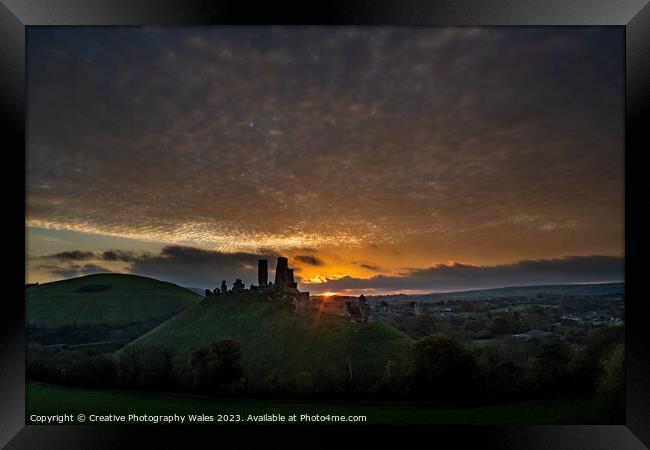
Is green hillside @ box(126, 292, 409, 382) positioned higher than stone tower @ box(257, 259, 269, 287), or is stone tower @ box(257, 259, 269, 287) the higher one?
stone tower @ box(257, 259, 269, 287)

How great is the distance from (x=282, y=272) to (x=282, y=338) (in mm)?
6663

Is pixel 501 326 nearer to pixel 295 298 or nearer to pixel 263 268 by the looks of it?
pixel 263 268

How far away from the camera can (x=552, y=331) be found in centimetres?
868

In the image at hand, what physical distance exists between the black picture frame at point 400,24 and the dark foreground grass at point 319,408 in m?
0.30

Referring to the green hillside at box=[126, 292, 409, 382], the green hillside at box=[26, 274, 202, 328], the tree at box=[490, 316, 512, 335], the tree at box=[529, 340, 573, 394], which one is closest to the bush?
the tree at box=[529, 340, 573, 394]

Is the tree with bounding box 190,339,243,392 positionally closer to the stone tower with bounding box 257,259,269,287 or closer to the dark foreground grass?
the dark foreground grass

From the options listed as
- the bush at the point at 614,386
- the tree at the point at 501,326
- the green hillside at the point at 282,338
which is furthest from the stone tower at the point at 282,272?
the bush at the point at 614,386

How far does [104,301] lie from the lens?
18688mm

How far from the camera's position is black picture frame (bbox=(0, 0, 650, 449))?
5172 millimetres

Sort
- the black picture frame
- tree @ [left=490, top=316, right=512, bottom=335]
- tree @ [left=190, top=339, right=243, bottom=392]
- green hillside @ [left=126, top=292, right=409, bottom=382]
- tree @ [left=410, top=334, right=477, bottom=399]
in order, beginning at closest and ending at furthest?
1. the black picture frame
2. tree @ [left=410, top=334, right=477, bottom=399]
3. tree @ [left=190, top=339, right=243, bottom=392]
4. green hillside @ [left=126, top=292, right=409, bottom=382]
5. tree @ [left=490, top=316, right=512, bottom=335]

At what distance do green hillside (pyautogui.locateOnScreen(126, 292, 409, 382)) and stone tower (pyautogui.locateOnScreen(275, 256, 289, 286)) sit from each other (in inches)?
108

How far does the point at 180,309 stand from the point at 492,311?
24156 millimetres

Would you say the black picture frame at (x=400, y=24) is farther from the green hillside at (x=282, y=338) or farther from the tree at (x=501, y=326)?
the tree at (x=501, y=326)

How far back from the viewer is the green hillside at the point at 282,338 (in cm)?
984
